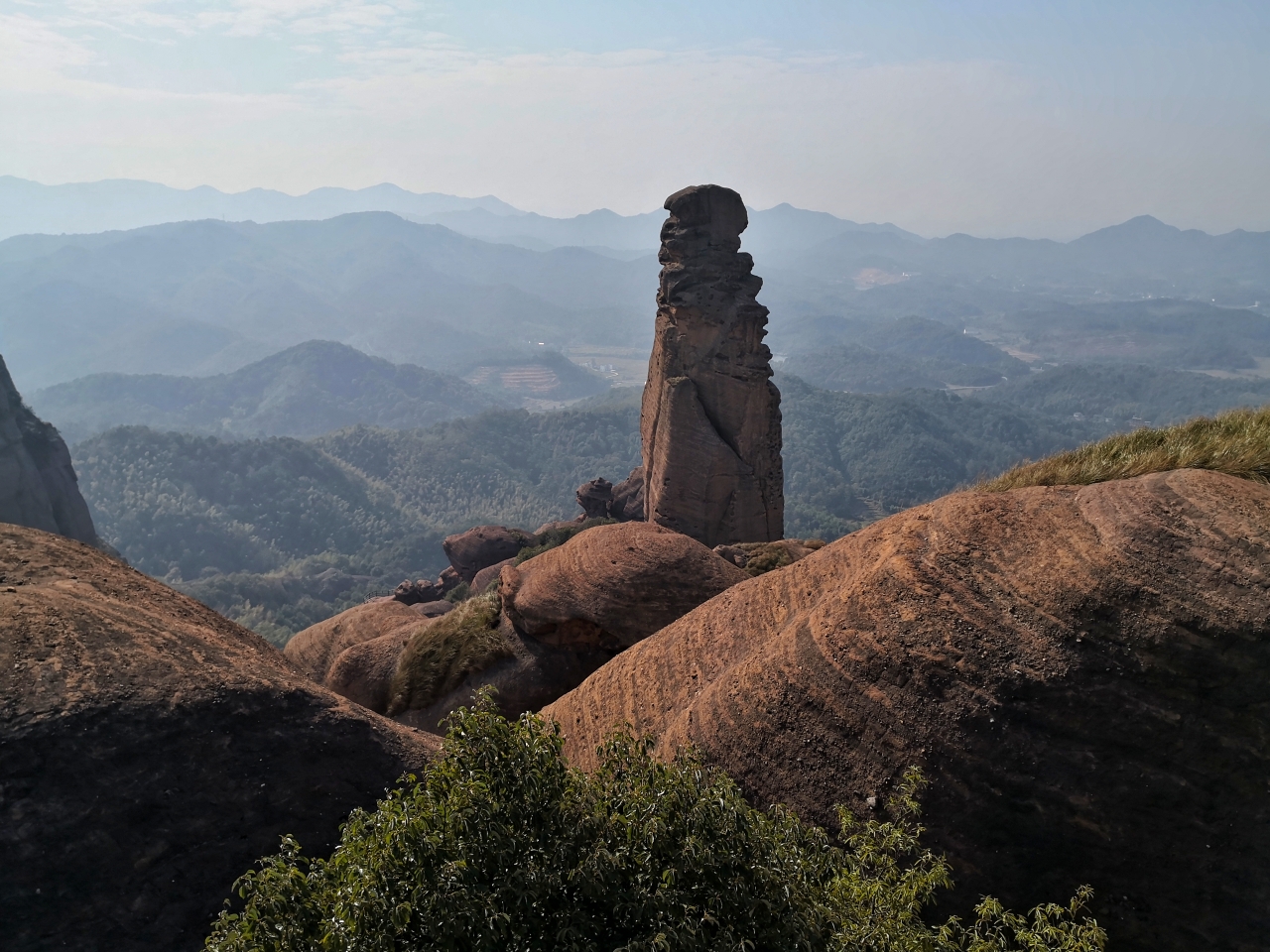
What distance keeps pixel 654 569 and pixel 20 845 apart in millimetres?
10061

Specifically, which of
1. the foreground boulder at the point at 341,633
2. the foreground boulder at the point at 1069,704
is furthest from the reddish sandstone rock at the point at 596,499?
the foreground boulder at the point at 1069,704

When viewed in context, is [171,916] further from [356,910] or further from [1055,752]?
[1055,752]

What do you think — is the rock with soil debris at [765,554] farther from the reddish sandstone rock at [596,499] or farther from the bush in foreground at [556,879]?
the reddish sandstone rock at [596,499]

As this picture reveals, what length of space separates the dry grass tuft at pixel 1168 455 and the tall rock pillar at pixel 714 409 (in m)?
22.1

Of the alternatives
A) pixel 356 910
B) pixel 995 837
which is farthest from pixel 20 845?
pixel 995 837

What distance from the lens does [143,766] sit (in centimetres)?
727

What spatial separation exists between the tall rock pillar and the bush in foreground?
27.5 m

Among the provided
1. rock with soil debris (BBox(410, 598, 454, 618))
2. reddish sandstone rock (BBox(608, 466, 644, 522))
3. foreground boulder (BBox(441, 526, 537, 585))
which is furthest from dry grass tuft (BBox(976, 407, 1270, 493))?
foreground boulder (BBox(441, 526, 537, 585))

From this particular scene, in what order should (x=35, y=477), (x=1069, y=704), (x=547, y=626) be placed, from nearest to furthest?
1. (x=1069, y=704)
2. (x=547, y=626)
3. (x=35, y=477)

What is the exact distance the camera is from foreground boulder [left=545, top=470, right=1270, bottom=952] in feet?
22.0

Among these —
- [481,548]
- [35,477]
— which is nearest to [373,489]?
[35,477]

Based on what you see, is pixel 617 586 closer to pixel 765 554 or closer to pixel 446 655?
pixel 446 655

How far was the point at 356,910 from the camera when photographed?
4.39 metres

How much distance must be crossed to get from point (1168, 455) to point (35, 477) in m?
73.7
